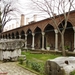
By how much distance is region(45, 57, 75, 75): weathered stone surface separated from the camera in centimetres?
642

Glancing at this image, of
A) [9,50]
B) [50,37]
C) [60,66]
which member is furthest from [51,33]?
[60,66]

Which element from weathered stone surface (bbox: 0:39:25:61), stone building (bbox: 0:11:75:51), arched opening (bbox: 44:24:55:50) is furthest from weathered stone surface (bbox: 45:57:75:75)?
arched opening (bbox: 44:24:55:50)

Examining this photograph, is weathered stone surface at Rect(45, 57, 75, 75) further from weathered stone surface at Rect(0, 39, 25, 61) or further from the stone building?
the stone building

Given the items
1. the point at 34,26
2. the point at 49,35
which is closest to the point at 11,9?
the point at 34,26

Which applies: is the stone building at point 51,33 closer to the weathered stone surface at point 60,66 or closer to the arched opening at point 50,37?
the arched opening at point 50,37

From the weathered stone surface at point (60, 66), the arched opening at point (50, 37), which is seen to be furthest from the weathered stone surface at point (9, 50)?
the arched opening at point (50, 37)

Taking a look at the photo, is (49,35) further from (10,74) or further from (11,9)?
(10,74)

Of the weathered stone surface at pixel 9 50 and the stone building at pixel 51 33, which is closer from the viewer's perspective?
the weathered stone surface at pixel 9 50

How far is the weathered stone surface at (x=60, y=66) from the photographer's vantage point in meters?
6.42

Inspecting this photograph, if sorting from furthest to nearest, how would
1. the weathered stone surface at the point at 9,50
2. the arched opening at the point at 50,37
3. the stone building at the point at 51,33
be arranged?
the arched opening at the point at 50,37 → the stone building at the point at 51,33 → the weathered stone surface at the point at 9,50

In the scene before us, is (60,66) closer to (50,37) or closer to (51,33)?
(51,33)

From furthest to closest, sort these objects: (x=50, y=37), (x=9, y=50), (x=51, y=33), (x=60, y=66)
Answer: (x=50, y=37) < (x=51, y=33) < (x=9, y=50) < (x=60, y=66)

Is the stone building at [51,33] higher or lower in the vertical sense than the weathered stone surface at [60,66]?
higher

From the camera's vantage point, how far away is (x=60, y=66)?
6.58 m
